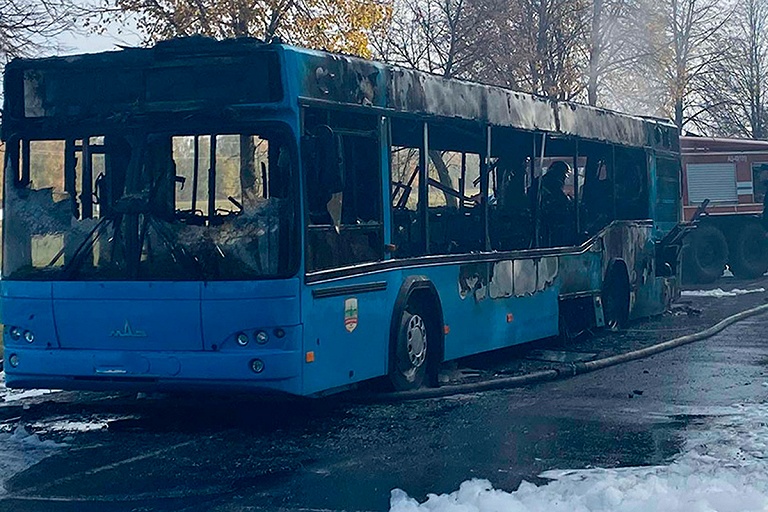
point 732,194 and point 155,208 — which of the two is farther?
point 732,194

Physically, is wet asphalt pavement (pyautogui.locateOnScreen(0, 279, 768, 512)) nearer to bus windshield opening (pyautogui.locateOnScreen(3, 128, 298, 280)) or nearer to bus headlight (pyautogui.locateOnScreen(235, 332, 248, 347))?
bus headlight (pyautogui.locateOnScreen(235, 332, 248, 347))

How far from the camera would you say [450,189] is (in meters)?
13.2

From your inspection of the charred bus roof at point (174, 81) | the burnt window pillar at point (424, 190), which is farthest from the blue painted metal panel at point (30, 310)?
the burnt window pillar at point (424, 190)

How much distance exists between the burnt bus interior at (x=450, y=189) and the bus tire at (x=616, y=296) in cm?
65

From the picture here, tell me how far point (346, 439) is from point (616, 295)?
840cm

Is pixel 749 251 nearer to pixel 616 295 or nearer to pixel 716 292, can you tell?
pixel 716 292

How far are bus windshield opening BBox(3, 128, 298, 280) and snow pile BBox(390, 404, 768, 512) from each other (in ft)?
9.12

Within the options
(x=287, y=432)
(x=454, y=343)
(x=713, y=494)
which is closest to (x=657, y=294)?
(x=454, y=343)

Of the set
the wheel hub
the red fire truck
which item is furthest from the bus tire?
the red fire truck

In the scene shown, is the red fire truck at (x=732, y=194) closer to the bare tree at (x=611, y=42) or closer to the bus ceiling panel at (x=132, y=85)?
the bare tree at (x=611, y=42)

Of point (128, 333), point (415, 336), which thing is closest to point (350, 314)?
point (415, 336)

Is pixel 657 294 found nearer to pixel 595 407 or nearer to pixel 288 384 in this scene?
pixel 595 407

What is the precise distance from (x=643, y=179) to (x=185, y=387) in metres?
9.95

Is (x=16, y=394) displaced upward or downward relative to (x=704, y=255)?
downward
